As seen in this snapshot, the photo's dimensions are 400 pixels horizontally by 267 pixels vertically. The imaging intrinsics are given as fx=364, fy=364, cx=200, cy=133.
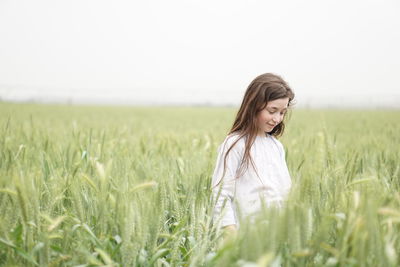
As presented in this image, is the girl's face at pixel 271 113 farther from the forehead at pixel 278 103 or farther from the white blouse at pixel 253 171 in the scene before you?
the white blouse at pixel 253 171

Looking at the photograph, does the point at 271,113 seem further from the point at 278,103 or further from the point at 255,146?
the point at 255,146

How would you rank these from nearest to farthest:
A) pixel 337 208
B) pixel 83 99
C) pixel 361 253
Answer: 1. pixel 361 253
2. pixel 337 208
3. pixel 83 99

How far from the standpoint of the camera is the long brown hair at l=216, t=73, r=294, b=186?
5.97 feet

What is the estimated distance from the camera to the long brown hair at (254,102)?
1.82 metres

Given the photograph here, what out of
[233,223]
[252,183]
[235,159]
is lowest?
[233,223]

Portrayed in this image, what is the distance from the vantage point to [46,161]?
6.29 ft

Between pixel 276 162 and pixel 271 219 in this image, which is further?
pixel 276 162

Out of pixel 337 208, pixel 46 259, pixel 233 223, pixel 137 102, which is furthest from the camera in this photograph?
pixel 137 102

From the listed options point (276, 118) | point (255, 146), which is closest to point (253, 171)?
point (255, 146)

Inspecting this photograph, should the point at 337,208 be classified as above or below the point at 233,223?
above

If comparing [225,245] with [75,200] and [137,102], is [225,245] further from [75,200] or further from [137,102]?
[137,102]

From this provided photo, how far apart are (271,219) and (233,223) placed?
0.77 meters

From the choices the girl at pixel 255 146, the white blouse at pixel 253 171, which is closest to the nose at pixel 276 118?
the girl at pixel 255 146

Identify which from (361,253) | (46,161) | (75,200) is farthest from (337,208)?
(46,161)
